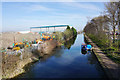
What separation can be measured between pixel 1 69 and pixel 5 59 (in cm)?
74

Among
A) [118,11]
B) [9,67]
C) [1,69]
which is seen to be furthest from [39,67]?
[118,11]

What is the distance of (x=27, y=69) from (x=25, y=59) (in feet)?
4.71

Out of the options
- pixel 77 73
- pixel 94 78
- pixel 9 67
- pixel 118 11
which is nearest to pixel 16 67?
pixel 9 67

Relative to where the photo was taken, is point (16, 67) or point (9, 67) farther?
point (16, 67)

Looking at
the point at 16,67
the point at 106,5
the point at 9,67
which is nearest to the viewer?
the point at 9,67

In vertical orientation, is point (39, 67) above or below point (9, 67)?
below

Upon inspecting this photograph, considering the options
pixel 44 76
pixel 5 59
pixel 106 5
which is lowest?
pixel 44 76

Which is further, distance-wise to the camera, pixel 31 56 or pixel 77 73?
pixel 31 56

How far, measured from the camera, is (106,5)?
17922 mm

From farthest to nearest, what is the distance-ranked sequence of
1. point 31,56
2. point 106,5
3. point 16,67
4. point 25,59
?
point 106,5, point 31,56, point 25,59, point 16,67

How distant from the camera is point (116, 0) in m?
16.7

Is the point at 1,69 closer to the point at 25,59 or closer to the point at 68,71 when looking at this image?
the point at 25,59

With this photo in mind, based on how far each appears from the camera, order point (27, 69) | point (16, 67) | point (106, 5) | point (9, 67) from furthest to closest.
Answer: point (106, 5) → point (27, 69) → point (16, 67) → point (9, 67)

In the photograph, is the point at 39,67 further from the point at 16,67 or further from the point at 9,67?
the point at 9,67
